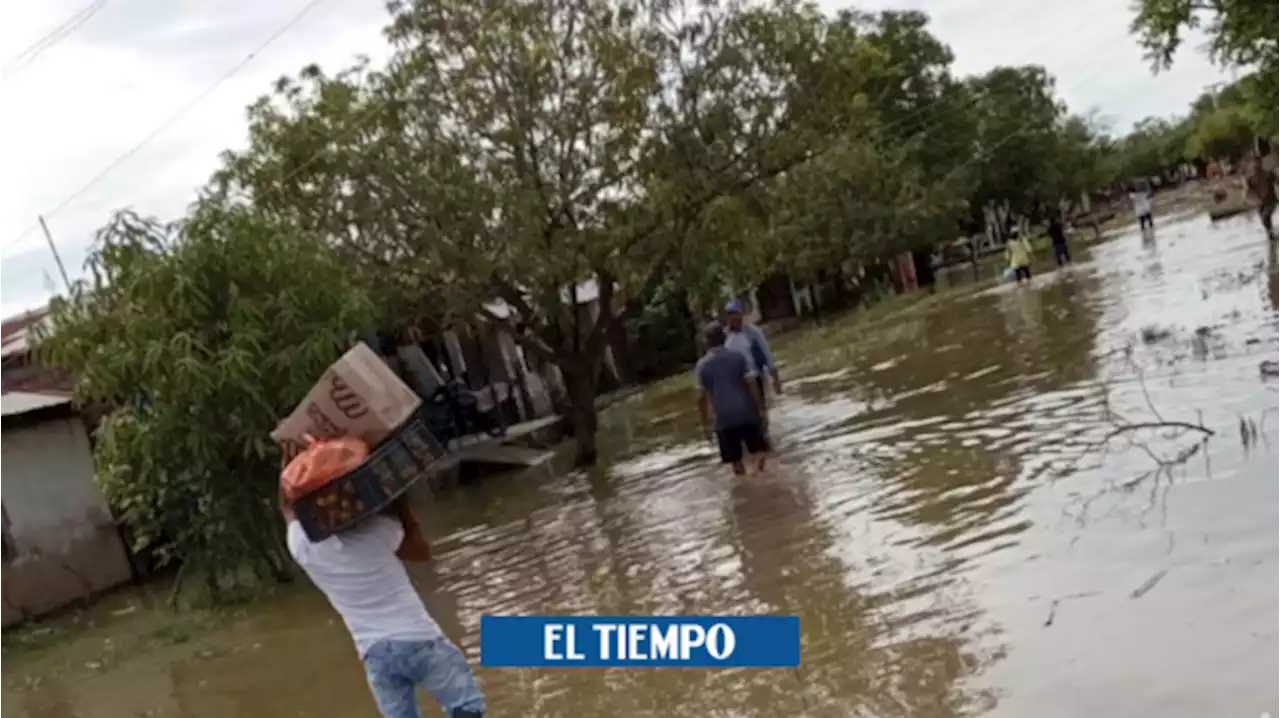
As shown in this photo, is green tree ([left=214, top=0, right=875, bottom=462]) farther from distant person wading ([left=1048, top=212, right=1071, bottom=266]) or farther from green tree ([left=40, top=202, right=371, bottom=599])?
distant person wading ([left=1048, top=212, right=1071, bottom=266])

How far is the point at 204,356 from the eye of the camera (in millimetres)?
13586

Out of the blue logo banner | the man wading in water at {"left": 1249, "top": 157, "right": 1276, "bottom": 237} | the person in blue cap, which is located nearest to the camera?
the blue logo banner

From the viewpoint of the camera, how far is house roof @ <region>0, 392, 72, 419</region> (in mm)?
17016

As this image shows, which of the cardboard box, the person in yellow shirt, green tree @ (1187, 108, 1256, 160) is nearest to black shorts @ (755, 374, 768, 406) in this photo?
the cardboard box

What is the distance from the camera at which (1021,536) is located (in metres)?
8.62

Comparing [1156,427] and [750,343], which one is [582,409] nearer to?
[750,343]

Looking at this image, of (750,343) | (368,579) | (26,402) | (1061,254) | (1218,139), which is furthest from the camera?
(1218,139)

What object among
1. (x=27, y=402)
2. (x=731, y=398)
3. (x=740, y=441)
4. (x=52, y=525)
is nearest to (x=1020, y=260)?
(x=740, y=441)

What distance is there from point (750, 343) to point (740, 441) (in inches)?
36.2

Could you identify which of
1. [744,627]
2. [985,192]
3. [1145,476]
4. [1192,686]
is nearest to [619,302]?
[1145,476]

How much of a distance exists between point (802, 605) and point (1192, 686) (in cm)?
308

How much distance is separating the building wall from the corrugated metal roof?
0.26 meters

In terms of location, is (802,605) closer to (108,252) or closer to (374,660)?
(374,660)

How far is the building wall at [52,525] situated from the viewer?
16.7m
